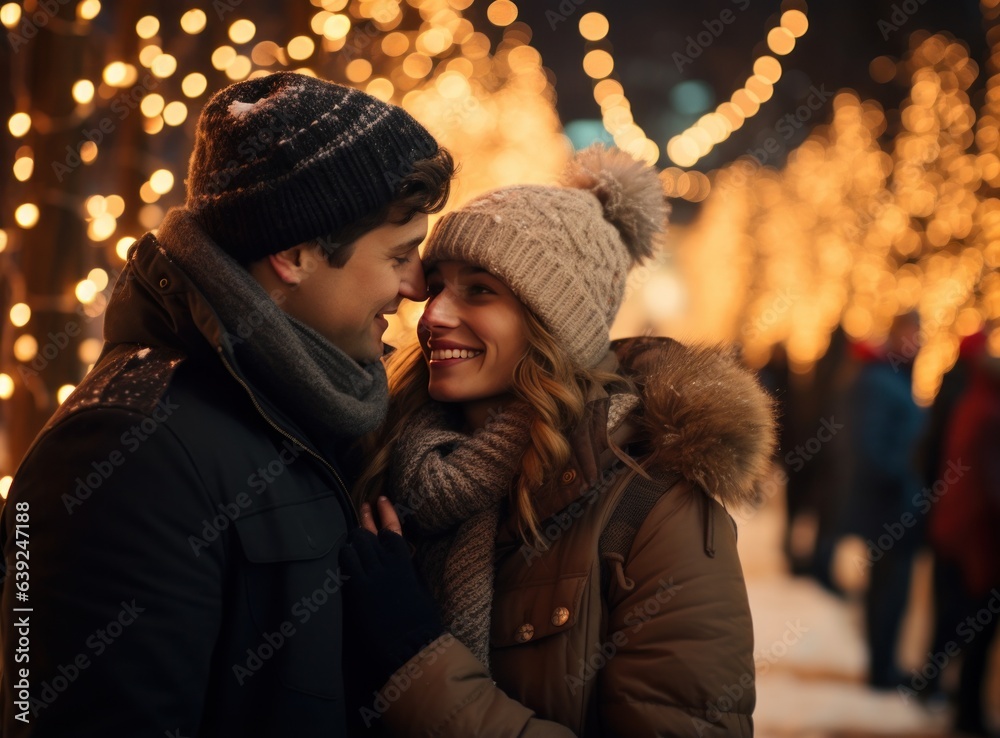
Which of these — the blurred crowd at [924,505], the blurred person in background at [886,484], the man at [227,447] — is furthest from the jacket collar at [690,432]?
the blurred person in background at [886,484]

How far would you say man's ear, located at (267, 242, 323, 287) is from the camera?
6.98 ft

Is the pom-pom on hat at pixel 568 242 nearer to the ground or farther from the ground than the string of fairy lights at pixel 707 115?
farther from the ground

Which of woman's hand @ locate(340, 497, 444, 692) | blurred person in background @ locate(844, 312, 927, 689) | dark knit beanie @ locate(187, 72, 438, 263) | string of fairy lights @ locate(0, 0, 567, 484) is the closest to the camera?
dark knit beanie @ locate(187, 72, 438, 263)

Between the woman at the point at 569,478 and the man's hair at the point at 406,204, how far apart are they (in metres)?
0.36

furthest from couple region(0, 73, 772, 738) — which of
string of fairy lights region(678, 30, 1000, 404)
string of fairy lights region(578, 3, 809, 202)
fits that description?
string of fairy lights region(578, 3, 809, 202)

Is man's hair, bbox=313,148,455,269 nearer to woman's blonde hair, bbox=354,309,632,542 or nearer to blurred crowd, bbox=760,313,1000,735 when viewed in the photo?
woman's blonde hair, bbox=354,309,632,542

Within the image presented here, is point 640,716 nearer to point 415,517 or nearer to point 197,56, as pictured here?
point 415,517

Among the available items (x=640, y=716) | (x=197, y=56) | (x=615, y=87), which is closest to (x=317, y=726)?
(x=640, y=716)

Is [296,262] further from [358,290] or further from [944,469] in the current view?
[944,469]

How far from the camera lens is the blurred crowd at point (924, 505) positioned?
5.66 meters

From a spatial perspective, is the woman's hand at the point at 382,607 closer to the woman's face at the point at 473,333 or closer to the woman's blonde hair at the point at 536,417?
the woman's blonde hair at the point at 536,417

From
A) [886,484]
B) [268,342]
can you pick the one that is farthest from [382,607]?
[886,484]

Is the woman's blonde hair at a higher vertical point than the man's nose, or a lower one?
lower

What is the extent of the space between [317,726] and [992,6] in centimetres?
786
